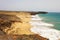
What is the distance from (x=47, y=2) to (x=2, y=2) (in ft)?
7.12

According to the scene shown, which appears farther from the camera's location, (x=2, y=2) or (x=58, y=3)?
(x=2, y=2)

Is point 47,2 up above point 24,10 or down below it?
above

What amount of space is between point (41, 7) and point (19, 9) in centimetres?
128

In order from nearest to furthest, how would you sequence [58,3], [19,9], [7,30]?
[7,30] → [58,3] → [19,9]

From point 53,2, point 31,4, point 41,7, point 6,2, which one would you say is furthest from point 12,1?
point 53,2

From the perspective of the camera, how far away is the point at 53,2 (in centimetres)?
750

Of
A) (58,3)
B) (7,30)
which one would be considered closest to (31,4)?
(58,3)

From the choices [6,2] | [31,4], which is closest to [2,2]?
[6,2]

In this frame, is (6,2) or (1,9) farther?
(1,9)

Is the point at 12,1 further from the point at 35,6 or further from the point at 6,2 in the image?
the point at 35,6

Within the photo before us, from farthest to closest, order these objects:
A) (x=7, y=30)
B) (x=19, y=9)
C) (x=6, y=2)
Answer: (x=19, y=9)
(x=6, y=2)
(x=7, y=30)

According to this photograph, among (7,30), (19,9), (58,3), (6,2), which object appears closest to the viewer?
(7,30)

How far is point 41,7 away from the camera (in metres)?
7.76

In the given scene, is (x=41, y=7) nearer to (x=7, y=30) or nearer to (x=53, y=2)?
(x=53, y=2)
